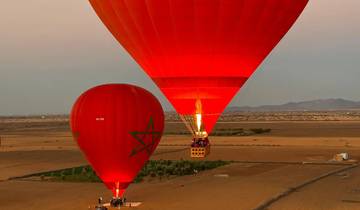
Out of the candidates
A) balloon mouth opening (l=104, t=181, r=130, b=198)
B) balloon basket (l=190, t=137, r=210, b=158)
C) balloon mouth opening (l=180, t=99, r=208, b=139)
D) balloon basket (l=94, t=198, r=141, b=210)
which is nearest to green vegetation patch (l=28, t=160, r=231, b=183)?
balloon basket (l=190, t=137, r=210, b=158)

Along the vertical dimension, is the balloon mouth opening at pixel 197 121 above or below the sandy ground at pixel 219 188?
above

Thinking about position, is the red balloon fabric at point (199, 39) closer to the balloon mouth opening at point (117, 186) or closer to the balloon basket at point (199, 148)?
the balloon basket at point (199, 148)

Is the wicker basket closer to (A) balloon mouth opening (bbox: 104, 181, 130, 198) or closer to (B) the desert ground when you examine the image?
(B) the desert ground

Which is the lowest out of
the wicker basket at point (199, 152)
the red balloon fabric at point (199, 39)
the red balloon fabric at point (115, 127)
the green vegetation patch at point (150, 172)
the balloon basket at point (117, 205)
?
the balloon basket at point (117, 205)

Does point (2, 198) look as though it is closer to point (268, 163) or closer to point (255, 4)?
point (255, 4)

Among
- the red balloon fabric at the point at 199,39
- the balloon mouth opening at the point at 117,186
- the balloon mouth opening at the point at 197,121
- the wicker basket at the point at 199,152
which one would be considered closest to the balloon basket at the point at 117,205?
the balloon mouth opening at the point at 117,186

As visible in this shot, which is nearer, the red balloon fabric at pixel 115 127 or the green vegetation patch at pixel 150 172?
the red balloon fabric at pixel 115 127

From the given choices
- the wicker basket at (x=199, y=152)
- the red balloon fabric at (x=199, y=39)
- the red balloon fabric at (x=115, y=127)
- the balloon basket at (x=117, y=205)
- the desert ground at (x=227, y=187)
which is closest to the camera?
the red balloon fabric at (x=115, y=127)

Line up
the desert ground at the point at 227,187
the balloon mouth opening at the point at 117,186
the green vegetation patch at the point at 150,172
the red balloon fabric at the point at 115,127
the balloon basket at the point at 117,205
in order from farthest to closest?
the green vegetation patch at the point at 150,172 → the desert ground at the point at 227,187 → the balloon basket at the point at 117,205 → the balloon mouth opening at the point at 117,186 → the red balloon fabric at the point at 115,127
